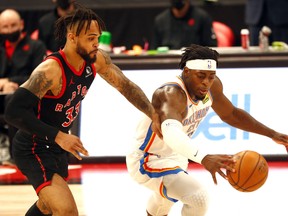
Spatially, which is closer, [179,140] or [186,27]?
[179,140]

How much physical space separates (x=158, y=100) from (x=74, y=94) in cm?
66

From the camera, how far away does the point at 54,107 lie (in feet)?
18.4

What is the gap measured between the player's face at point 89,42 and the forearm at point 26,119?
57cm

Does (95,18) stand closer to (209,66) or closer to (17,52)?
(209,66)

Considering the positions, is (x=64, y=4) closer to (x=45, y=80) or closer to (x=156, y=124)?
(x=156, y=124)

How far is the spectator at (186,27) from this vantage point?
10.6 m

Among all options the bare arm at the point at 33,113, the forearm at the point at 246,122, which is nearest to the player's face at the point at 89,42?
the bare arm at the point at 33,113

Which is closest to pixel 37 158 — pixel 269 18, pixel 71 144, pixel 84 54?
pixel 71 144

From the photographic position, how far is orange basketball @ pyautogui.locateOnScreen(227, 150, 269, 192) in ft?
18.2

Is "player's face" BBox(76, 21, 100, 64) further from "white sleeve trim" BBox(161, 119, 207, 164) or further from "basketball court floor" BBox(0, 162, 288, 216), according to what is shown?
"basketball court floor" BBox(0, 162, 288, 216)

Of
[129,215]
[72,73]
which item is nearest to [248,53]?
[129,215]

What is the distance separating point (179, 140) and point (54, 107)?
89 cm

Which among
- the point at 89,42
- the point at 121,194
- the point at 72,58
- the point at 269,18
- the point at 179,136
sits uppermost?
the point at 269,18

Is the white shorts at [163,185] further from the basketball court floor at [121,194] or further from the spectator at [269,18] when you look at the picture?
the spectator at [269,18]
